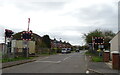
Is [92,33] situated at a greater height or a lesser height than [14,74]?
greater

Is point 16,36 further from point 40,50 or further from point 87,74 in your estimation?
point 87,74

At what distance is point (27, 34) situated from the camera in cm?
2934

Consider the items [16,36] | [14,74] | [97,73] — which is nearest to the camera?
[14,74]

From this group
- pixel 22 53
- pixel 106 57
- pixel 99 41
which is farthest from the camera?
pixel 22 53

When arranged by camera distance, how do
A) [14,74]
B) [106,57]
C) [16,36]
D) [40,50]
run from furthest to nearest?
[16,36] → [40,50] → [106,57] → [14,74]

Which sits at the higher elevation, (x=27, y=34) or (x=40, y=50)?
(x=27, y=34)

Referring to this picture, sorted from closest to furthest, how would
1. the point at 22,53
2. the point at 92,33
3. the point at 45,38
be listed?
the point at 22,53 → the point at 92,33 → the point at 45,38

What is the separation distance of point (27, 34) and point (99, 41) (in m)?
10.9

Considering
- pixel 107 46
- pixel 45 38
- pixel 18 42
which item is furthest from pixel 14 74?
pixel 45 38

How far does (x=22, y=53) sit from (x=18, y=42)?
9.10 m

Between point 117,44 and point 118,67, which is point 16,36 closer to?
point 117,44

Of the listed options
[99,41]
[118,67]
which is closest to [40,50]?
[99,41]

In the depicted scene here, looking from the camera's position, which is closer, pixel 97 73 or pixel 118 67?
pixel 97 73

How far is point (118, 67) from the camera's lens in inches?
632
